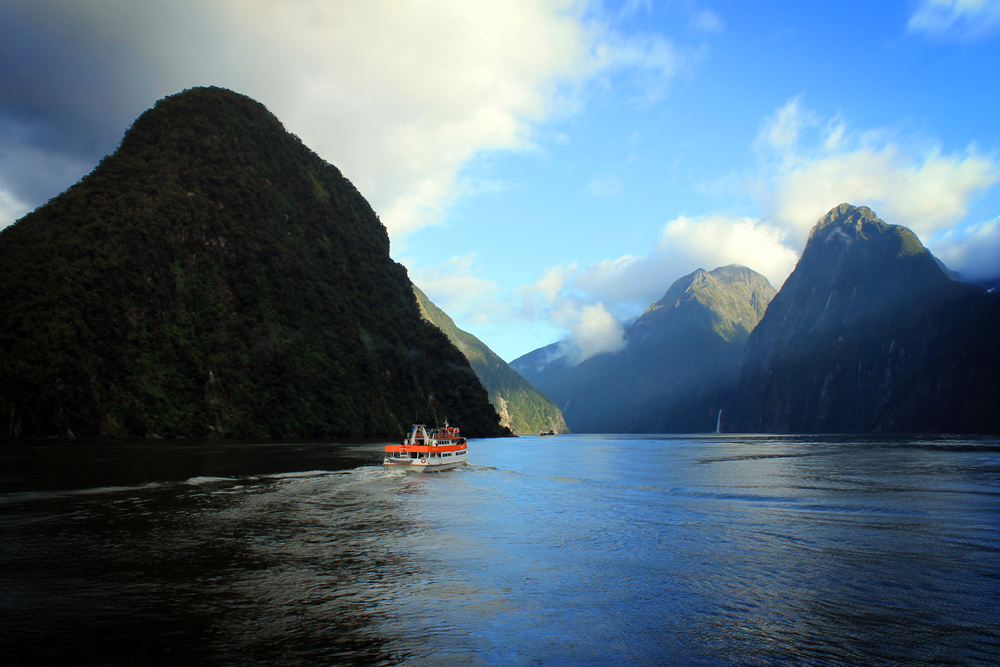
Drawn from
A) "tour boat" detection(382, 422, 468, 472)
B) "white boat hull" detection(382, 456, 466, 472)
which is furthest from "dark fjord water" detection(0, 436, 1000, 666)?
"tour boat" detection(382, 422, 468, 472)

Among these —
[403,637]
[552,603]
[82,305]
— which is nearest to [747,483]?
[552,603]

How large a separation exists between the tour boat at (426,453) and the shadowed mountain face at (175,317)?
78580 mm

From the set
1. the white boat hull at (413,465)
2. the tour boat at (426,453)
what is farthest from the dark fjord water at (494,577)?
the tour boat at (426,453)

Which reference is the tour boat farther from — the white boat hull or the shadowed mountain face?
the shadowed mountain face

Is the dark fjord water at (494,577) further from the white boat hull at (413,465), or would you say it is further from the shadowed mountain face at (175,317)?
the shadowed mountain face at (175,317)

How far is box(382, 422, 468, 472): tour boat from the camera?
7425cm

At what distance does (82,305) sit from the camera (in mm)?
132250

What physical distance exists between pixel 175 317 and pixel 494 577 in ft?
501

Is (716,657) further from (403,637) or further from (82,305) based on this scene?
(82,305)

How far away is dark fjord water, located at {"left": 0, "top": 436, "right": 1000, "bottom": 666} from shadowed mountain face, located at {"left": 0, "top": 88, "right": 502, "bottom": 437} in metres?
90.2

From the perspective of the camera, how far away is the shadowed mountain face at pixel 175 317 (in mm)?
122750

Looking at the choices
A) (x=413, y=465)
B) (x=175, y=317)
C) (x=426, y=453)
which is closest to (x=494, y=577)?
(x=413, y=465)

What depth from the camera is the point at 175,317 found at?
497 ft

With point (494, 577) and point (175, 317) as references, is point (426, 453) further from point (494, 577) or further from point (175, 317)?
point (175, 317)
